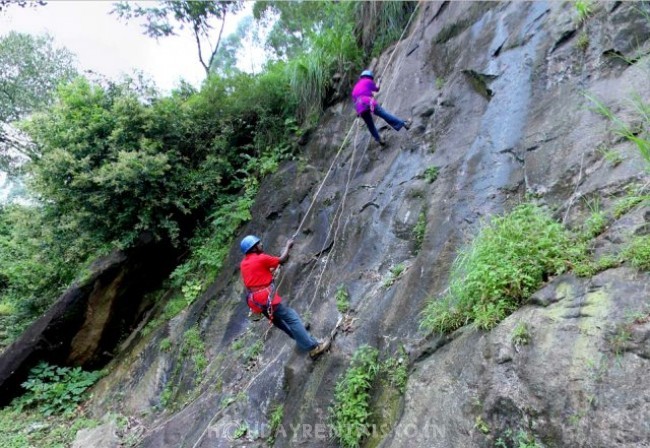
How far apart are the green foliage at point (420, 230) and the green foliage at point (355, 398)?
1449mm

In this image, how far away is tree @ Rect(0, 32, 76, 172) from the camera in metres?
17.3

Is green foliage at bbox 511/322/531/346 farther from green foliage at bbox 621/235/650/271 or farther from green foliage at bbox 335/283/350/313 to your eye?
green foliage at bbox 335/283/350/313

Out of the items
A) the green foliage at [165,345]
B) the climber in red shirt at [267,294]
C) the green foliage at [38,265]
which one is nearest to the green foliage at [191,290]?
the green foliage at [165,345]

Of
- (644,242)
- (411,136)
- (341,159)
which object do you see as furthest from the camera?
(341,159)

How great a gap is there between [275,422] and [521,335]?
10.8 feet

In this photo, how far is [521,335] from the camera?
2.99 meters

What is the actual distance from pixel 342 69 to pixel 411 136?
3.32 m

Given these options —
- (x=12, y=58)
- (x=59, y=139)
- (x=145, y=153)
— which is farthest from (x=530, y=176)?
(x=12, y=58)

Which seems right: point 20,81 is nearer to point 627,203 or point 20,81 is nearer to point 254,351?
point 254,351

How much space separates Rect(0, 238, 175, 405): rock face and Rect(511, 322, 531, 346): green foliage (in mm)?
8164

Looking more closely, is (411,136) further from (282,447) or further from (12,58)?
(12,58)

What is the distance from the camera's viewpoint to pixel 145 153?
8984 mm

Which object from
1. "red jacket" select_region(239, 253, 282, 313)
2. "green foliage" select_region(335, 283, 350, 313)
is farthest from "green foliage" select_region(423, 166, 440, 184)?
"red jacket" select_region(239, 253, 282, 313)

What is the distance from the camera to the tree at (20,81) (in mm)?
17344
